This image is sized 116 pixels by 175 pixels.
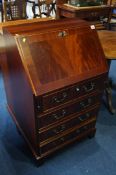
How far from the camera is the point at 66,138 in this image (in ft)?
4.76

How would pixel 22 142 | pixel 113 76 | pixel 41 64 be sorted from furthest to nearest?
pixel 113 76
pixel 22 142
pixel 41 64

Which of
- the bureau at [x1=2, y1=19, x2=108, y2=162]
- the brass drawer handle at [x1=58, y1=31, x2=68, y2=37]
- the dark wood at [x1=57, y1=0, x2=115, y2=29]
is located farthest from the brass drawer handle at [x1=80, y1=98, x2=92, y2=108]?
the dark wood at [x1=57, y1=0, x2=115, y2=29]

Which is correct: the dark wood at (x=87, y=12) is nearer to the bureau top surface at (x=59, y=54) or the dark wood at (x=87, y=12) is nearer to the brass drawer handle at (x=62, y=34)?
the bureau top surface at (x=59, y=54)

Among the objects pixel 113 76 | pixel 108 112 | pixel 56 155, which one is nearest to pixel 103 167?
pixel 56 155

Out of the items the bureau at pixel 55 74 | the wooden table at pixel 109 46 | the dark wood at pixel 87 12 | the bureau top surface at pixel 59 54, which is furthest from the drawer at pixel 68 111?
the dark wood at pixel 87 12

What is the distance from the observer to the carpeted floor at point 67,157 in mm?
1408

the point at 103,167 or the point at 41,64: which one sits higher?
the point at 41,64

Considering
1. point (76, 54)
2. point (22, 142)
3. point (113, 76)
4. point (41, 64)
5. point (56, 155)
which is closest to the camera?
point (41, 64)

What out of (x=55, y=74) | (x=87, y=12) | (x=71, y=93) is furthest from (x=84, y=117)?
(x=87, y=12)

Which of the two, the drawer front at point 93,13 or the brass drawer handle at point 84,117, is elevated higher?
the drawer front at point 93,13

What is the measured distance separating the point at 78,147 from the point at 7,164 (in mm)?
621

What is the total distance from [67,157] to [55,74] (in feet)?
2.64

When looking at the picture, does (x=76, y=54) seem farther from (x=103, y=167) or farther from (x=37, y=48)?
(x=103, y=167)

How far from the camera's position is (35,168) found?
1.42 metres
